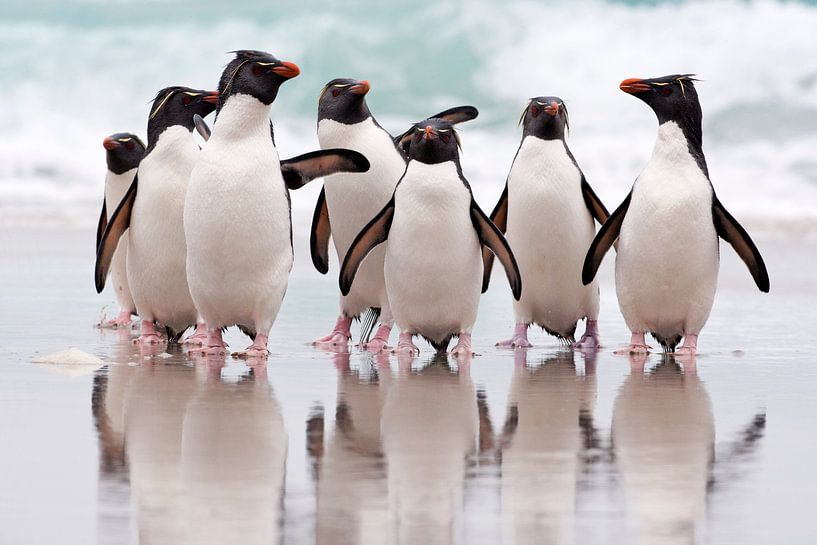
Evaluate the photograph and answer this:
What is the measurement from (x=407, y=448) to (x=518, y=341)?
3.40 metres

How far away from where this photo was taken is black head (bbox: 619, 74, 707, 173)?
272 inches

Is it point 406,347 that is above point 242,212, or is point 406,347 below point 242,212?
below

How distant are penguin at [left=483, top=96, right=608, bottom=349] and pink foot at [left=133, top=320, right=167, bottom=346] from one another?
184 cm

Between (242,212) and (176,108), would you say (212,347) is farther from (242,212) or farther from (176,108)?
(176,108)

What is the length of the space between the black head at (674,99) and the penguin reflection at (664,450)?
4.76ft

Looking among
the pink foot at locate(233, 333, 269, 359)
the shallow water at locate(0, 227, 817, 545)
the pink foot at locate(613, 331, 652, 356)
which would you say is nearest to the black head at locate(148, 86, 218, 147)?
the shallow water at locate(0, 227, 817, 545)

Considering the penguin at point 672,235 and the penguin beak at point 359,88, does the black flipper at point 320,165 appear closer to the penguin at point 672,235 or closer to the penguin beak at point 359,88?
the penguin beak at point 359,88

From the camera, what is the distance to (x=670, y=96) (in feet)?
22.9

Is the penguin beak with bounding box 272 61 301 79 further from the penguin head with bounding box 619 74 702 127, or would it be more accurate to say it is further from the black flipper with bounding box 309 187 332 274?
the penguin head with bounding box 619 74 702 127

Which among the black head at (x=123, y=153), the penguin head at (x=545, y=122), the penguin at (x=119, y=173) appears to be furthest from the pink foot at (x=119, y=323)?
the penguin head at (x=545, y=122)

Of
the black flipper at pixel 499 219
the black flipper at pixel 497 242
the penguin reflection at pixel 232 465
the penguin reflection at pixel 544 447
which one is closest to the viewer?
the penguin reflection at pixel 232 465

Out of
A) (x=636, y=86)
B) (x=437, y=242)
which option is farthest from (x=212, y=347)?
(x=636, y=86)

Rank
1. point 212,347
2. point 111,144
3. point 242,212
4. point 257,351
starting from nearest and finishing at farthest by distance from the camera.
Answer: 1. point 242,212
2. point 257,351
3. point 212,347
4. point 111,144

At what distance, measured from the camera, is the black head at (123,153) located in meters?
7.96
